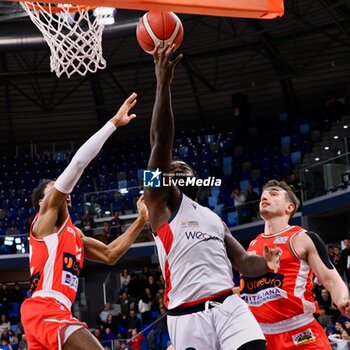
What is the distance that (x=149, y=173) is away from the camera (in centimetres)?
486

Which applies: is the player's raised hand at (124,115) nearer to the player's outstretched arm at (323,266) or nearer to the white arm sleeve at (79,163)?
the white arm sleeve at (79,163)

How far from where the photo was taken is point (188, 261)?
5047 millimetres

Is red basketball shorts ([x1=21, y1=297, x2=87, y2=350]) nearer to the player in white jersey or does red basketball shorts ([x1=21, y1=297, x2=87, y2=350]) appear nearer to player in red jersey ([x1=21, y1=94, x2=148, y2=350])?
player in red jersey ([x1=21, y1=94, x2=148, y2=350])

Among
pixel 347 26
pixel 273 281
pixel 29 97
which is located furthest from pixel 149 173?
pixel 29 97

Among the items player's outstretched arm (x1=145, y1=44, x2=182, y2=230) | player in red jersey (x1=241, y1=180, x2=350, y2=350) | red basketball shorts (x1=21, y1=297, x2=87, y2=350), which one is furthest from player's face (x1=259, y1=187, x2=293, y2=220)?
red basketball shorts (x1=21, y1=297, x2=87, y2=350)

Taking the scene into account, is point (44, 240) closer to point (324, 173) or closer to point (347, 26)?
point (324, 173)

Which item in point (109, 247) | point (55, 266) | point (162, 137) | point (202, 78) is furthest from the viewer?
point (202, 78)

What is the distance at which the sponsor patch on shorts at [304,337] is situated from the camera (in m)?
6.43

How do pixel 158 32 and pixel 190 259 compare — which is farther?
pixel 158 32

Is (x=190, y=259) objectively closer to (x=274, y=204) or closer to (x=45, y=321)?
(x=45, y=321)

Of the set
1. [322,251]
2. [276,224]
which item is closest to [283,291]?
[322,251]

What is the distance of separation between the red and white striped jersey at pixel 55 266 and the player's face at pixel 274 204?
6.31 ft

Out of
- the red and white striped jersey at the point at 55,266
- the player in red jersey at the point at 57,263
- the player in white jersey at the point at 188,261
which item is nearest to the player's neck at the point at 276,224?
the player in white jersey at the point at 188,261

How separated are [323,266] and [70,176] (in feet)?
7.52
